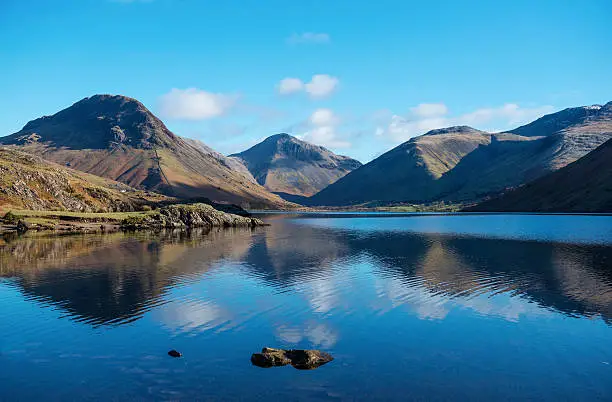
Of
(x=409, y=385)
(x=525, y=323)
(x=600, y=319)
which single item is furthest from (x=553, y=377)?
A: (x=600, y=319)

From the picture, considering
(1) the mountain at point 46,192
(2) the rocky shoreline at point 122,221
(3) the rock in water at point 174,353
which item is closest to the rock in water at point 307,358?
(3) the rock in water at point 174,353

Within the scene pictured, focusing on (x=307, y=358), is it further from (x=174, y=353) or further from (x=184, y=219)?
(x=184, y=219)

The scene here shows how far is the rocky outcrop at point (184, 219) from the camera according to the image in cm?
14638

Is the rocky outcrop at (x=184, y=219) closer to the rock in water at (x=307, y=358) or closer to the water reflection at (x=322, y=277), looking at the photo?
the water reflection at (x=322, y=277)

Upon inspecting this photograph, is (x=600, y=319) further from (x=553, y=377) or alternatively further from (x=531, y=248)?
(x=531, y=248)

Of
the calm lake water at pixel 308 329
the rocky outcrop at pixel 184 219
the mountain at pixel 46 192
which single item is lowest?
the calm lake water at pixel 308 329

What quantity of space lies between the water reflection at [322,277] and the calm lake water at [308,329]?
0.84 ft

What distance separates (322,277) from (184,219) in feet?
369

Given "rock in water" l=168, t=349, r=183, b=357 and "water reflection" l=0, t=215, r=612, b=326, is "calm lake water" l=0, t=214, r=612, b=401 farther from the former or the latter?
"rock in water" l=168, t=349, r=183, b=357

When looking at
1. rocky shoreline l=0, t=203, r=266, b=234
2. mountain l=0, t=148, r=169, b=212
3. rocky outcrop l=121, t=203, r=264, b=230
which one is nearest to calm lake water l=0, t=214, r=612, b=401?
rocky shoreline l=0, t=203, r=266, b=234

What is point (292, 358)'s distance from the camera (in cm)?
2569

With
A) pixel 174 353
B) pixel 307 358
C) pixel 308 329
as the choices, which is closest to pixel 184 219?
pixel 308 329

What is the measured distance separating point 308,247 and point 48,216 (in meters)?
91.0

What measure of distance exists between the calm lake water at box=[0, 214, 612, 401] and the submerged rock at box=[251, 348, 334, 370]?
2.16ft
